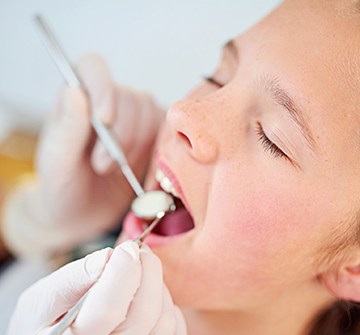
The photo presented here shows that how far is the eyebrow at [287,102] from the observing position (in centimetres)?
80

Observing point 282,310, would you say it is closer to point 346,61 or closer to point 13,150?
point 346,61

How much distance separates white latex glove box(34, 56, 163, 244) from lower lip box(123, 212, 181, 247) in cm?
22

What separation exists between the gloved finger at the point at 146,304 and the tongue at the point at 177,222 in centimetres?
21

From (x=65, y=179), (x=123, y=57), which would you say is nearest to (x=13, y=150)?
(x=123, y=57)

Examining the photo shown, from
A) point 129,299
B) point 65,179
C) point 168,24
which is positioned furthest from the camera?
point 168,24

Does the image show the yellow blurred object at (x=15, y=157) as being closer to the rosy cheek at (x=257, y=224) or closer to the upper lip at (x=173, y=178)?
the upper lip at (x=173, y=178)

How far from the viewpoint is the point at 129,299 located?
747 millimetres

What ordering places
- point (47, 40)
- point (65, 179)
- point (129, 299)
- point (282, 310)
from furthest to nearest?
point (65, 179), point (47, 40), point (282, 310), point (129, 299)

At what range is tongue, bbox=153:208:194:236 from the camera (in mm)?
1004

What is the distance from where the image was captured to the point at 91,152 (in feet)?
4.22

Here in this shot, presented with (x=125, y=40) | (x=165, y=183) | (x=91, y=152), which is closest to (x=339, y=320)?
(x=165, y=183)

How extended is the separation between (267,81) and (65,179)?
606 mm

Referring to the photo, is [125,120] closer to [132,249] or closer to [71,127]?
[71,127]

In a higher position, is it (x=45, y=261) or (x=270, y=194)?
(x=270, y=194)
